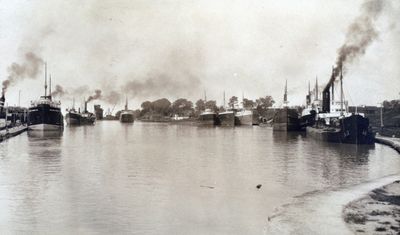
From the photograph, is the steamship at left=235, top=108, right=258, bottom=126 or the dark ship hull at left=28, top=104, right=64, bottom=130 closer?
the dark ship hull at left=28, top=104, right=64, bottom=130

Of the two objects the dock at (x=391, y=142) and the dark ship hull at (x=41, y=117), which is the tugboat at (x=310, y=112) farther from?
the dark ship hull at (x=41, y=117)

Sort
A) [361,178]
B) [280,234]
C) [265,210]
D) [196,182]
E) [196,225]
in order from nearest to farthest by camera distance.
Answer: [280,234]
[196,225]
[265,210]
[196,182]
[361,178]

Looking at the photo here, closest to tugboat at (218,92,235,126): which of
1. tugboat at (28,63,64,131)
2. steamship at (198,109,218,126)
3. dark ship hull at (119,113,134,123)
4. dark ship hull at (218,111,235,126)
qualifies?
dark ship hull at (218,111,235,126)

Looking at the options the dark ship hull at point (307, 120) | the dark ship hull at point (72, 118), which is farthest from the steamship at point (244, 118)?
the dark ship hull at point (72, 118)

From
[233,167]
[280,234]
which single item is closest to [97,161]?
[233,167]

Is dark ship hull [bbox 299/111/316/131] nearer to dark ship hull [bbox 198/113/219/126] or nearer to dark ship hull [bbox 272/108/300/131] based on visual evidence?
dark ship hull [bbox 272/108/300/131]

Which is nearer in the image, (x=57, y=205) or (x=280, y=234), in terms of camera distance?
(x=280, y=234)

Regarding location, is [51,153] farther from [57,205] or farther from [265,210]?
[265,210]
